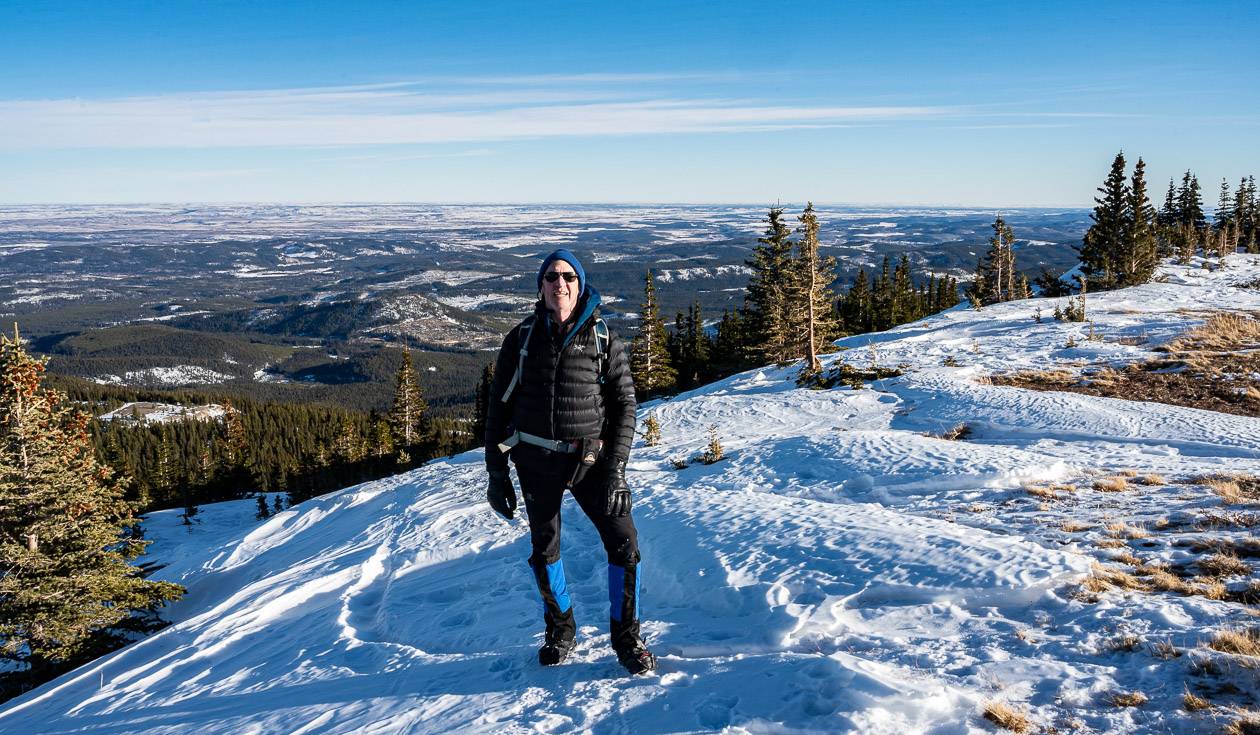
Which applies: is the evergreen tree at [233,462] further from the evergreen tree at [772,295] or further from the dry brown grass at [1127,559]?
the dry brown grass at [1127,559]

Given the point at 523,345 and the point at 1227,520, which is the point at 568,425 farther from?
the point at 1227,520

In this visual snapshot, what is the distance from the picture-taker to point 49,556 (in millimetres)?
14289

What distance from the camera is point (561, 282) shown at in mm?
4723

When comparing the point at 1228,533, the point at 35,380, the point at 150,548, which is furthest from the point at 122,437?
the point at 1228,533

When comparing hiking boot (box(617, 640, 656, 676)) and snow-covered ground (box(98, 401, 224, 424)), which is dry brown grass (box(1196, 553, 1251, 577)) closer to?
hiking boot (box(617, 640, 656, 676))

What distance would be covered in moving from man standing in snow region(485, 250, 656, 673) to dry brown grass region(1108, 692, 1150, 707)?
2.90m

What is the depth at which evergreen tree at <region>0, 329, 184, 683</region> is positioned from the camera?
13.4 meters

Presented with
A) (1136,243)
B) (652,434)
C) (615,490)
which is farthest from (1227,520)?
(1136,243)

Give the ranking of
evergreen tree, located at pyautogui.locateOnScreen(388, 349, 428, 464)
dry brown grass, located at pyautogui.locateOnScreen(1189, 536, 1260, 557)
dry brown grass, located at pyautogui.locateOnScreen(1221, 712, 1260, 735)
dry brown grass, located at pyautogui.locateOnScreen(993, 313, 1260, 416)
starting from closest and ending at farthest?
dry brown grass, located at pyautogui.locateOnScreen(1221, 712, 1260, 735), dry brown grass, located at pyautogui.locateOnScreen(1189, 536, 1260, 557), dry brown grass, located at pyautogui.locateOnScreen(993, 313, 1260, 416), evergreen tree, located at pyautogui.locateOnScreen(388, 349, 428, 464)

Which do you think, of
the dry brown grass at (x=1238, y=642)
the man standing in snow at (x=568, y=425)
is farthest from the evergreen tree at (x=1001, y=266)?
the man standing in snow at (x=568, y=425)

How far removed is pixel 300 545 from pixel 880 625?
480 inches

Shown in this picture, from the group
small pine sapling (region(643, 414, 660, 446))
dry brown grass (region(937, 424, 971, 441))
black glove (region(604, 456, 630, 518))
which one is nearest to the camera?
black glove (region(604, 456, 630, 518))

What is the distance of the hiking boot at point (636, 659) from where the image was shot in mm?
4816

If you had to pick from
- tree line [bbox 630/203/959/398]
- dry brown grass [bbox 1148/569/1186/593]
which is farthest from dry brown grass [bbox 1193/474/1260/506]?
tree line [bbox 630/203/959/398]
